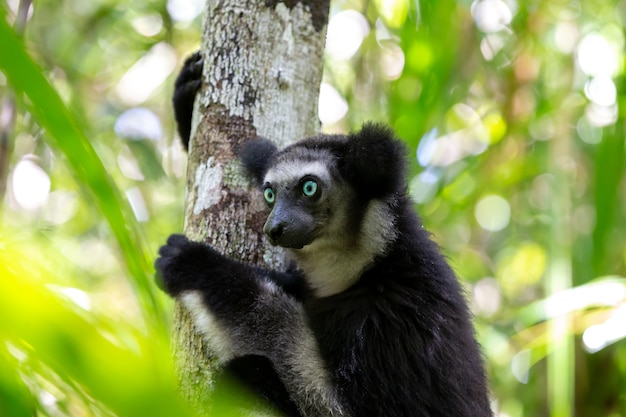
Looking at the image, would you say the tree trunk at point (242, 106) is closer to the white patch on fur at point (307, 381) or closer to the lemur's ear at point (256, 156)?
the lemur's ear at point (256, 156)

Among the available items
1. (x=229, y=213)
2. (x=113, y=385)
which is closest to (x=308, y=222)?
(x=229, y=213)

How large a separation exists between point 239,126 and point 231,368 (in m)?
1.13

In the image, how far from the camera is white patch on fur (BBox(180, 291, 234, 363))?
296 cm

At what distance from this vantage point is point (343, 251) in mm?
3482

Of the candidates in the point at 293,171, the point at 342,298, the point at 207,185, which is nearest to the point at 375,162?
the point at 293,171

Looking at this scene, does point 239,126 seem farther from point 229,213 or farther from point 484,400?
point 484,400

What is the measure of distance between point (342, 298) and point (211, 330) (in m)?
0.69

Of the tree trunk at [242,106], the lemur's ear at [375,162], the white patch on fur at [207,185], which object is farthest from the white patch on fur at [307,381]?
the lemur's ear at [375,162]

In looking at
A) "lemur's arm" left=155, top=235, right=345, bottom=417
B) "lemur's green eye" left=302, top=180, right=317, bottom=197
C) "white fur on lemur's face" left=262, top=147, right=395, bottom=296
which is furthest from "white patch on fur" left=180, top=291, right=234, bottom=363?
"lemur's green eye" left=302, top=180, right=317, bottom=197

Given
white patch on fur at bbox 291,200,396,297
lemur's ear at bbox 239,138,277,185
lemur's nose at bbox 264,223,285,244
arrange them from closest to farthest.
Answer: lemur's nose at bbox 264,223,285,244 < lemur's ear at bbox 239,138,277,185 < white patch on fur at bbox 291,200,396,297

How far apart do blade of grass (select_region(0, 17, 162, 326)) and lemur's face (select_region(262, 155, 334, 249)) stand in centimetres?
232

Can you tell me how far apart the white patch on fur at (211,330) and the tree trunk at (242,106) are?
0.15ft

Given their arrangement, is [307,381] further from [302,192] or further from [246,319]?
[302,192]

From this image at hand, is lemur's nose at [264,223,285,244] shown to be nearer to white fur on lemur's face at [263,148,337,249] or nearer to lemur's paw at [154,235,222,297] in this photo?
white fur on lemur's face at [263,148,337,249]
